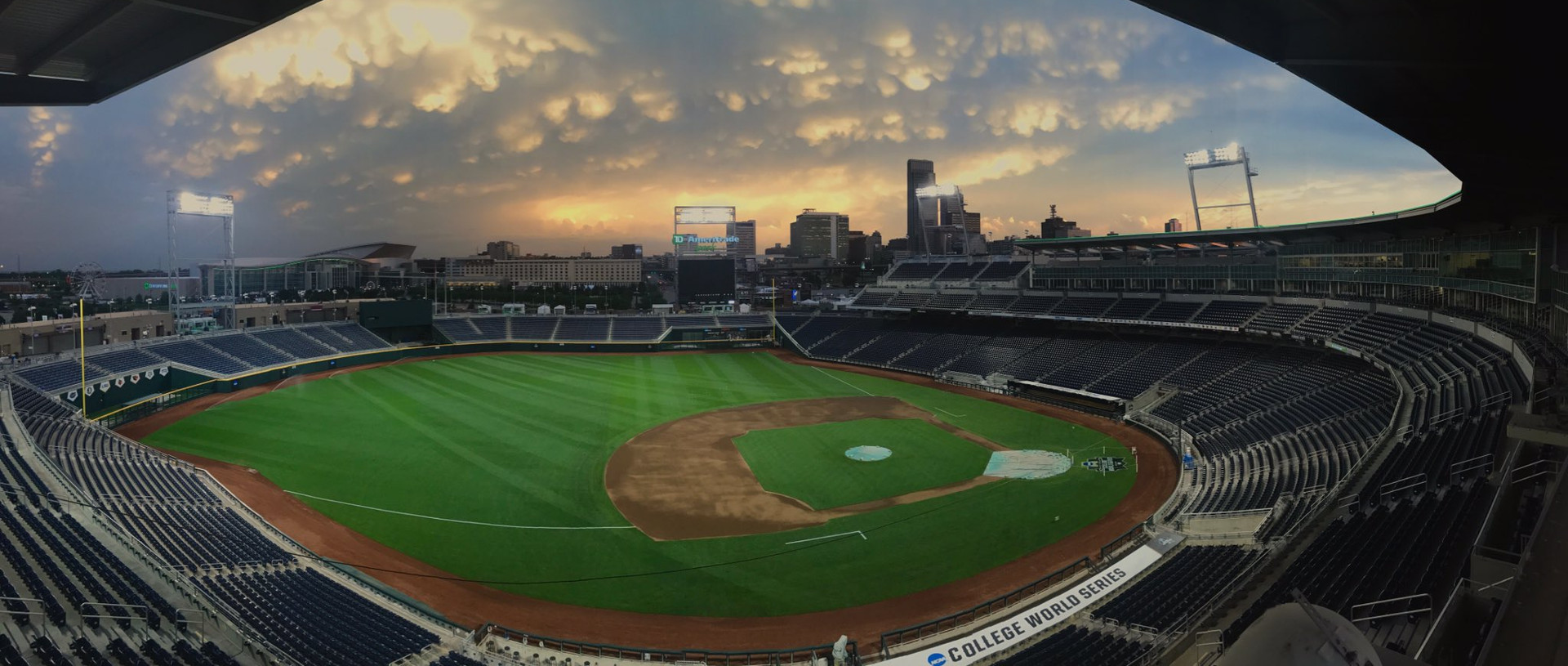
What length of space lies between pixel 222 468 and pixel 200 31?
28.6 meters

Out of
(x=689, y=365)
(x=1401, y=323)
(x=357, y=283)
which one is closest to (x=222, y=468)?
(x=689, y=365)

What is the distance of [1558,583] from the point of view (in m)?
7.67

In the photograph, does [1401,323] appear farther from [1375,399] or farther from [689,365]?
[689,365]

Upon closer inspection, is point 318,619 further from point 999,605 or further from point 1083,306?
point 1083,306

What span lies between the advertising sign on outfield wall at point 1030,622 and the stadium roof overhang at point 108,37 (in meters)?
14.2

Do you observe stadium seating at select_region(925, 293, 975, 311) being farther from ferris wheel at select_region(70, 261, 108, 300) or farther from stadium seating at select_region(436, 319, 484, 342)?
ferris wheel at select_region(70, 261, 108, 300)

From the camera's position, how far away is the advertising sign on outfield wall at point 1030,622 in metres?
14.3

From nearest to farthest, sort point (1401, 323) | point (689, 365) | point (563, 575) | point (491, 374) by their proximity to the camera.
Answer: point (563, 575) → point (1401, 323) → point (491, 374) → point (689, 365)

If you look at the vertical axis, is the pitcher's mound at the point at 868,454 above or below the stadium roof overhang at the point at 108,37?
below

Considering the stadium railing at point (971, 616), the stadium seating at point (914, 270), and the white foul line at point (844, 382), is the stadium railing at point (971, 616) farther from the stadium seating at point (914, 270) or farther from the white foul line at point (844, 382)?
the stadium seating at point (914, 270)

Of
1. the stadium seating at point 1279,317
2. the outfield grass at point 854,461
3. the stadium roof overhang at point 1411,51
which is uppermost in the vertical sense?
the stadium roof overhang at point 1411,51

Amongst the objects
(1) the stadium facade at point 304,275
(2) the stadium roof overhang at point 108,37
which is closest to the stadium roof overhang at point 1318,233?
(2) the stadium roof overhang at point 108,37

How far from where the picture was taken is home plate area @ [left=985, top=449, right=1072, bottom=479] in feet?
89.9

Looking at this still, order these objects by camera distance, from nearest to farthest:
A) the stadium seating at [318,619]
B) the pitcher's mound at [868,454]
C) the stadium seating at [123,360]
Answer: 1. the stadium seating at [318,619]
2. the pitcher's mound at [868,454]
3. the stadium seating at [123,360]
